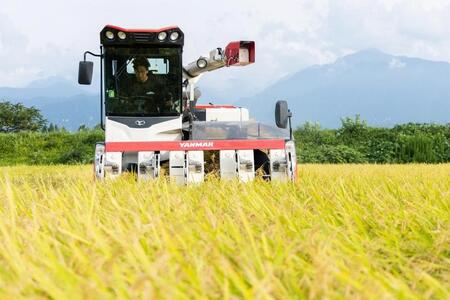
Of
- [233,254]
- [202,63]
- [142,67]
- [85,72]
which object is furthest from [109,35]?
[233,254]

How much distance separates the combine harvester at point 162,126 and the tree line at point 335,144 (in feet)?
45.3

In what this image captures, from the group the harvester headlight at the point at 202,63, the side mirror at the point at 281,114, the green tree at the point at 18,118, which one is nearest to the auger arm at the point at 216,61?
the harvester headlight at the point at 202,63

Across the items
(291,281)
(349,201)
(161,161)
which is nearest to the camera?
(291,281)

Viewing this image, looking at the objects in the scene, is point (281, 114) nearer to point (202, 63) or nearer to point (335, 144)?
point (202, 63)

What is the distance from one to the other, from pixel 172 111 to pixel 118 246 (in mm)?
6781

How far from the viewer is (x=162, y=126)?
30.0 ft

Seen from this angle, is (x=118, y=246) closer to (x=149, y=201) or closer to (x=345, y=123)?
(x=149, y=201)

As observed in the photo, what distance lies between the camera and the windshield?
9008 millimetres

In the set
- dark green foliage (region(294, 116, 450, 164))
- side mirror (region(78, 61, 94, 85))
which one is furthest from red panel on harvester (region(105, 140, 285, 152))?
dark green foliage (region(294, 116, 450, 164))

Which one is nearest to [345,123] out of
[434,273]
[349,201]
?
[349,201]

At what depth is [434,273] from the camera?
264 cm

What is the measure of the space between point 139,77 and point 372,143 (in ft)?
51.8

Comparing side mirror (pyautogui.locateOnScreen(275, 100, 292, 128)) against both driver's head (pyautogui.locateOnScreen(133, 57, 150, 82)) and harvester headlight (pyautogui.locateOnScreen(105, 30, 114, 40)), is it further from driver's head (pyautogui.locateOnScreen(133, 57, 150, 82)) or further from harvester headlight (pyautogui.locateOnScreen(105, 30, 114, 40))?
harvester headlight (pyautogui.locateOnScreen(105, 30, 114, 40))

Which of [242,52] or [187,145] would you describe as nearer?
[187,145]
